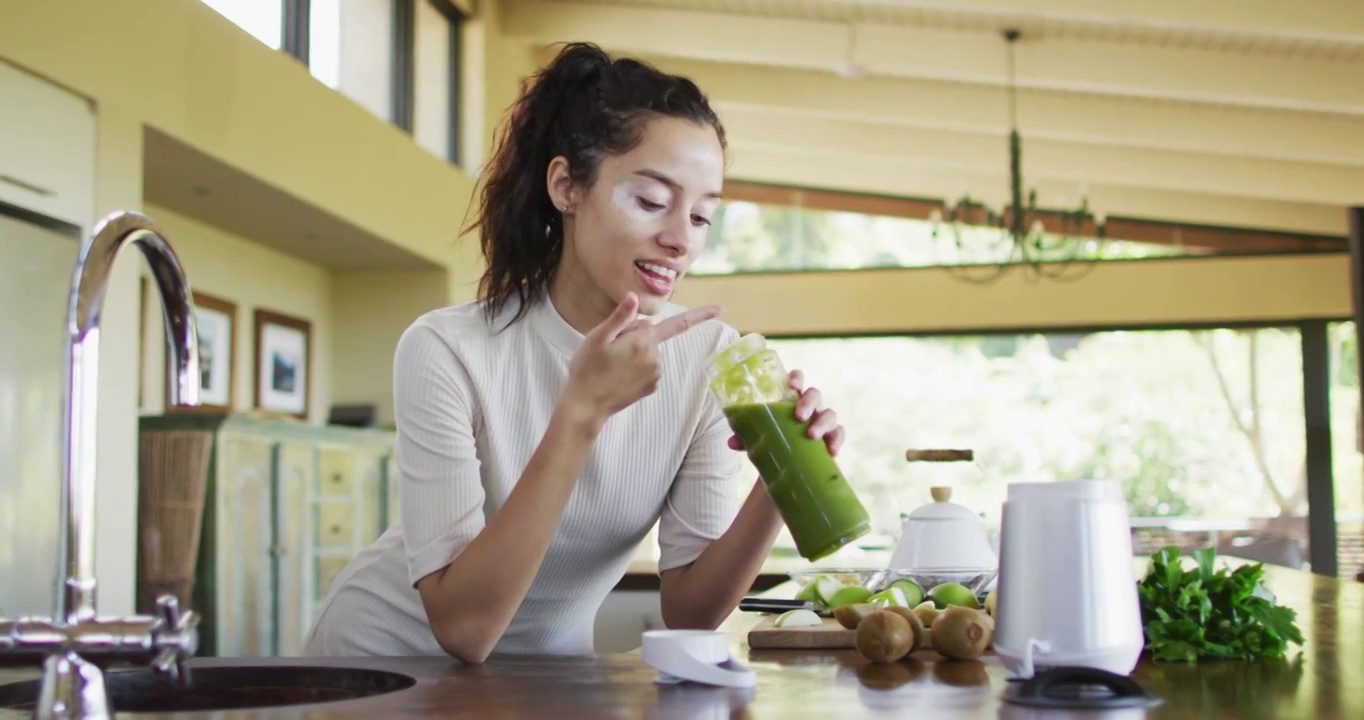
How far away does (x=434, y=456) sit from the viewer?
1.50 meters

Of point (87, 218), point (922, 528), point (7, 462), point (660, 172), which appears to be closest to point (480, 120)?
point (87, 218)

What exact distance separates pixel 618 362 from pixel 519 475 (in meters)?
0.27

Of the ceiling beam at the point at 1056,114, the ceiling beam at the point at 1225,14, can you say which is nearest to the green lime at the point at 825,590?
the ceiling beam at the point at 1225,14

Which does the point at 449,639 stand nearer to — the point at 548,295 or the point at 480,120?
the point at 548,295

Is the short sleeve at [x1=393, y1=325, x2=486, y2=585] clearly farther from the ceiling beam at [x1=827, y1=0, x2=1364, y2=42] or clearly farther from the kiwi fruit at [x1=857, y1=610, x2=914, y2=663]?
the ceiling beam at [x1=827, y1=0, x2=1364, y2=42]

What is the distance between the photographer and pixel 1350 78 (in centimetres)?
650

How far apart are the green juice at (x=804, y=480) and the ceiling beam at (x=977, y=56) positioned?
5.65m

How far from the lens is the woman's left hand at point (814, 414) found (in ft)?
4.79

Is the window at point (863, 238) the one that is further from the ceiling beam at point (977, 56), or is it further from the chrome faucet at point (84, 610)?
the chrome faucet at point (84, 610)

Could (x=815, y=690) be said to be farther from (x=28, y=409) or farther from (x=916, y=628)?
(x=28, y=409)

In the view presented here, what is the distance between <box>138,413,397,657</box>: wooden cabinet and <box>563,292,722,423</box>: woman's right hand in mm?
3927

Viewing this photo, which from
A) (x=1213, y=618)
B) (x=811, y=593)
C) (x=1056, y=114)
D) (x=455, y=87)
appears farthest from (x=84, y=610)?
(x=1056, y=114)

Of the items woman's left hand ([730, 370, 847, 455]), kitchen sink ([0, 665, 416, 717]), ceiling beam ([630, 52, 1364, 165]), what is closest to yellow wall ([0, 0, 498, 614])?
ceiling beam ([630, 52, 1364, 165])

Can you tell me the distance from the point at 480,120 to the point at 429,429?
6290mm
